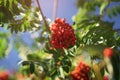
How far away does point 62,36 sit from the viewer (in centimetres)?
Answer: 320

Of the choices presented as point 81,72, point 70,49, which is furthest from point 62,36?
point 81,72

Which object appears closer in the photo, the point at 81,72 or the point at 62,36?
the point at 81,72

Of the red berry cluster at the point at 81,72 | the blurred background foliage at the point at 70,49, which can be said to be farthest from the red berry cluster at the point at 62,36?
the red berry cluster at the point at 81,72

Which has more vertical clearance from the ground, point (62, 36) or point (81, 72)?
point (62, 36)

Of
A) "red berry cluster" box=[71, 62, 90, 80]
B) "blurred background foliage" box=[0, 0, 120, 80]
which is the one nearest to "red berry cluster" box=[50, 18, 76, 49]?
"blurred background foliage" box=[0, 0, 120, 80]

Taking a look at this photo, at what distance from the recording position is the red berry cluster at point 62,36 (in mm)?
3078

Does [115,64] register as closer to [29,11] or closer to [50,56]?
[50,56]

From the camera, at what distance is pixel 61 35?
3203 millimetres

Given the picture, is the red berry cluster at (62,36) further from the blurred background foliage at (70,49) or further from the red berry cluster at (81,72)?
the red berry cluster at (81,72)

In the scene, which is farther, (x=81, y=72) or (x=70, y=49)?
(x=70, y=49)

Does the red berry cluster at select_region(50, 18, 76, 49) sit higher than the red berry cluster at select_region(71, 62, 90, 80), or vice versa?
the red berry cluster at select_region(50, 18, 76, 49)

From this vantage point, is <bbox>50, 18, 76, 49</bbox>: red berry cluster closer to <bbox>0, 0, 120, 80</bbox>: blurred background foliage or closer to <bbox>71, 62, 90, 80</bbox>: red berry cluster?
<bbox>0, 0, 120, 80</bbox>: blurred background foliage

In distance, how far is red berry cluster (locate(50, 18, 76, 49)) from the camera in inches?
121

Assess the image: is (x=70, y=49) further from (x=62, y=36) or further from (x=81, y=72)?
(x=81, y=72)
